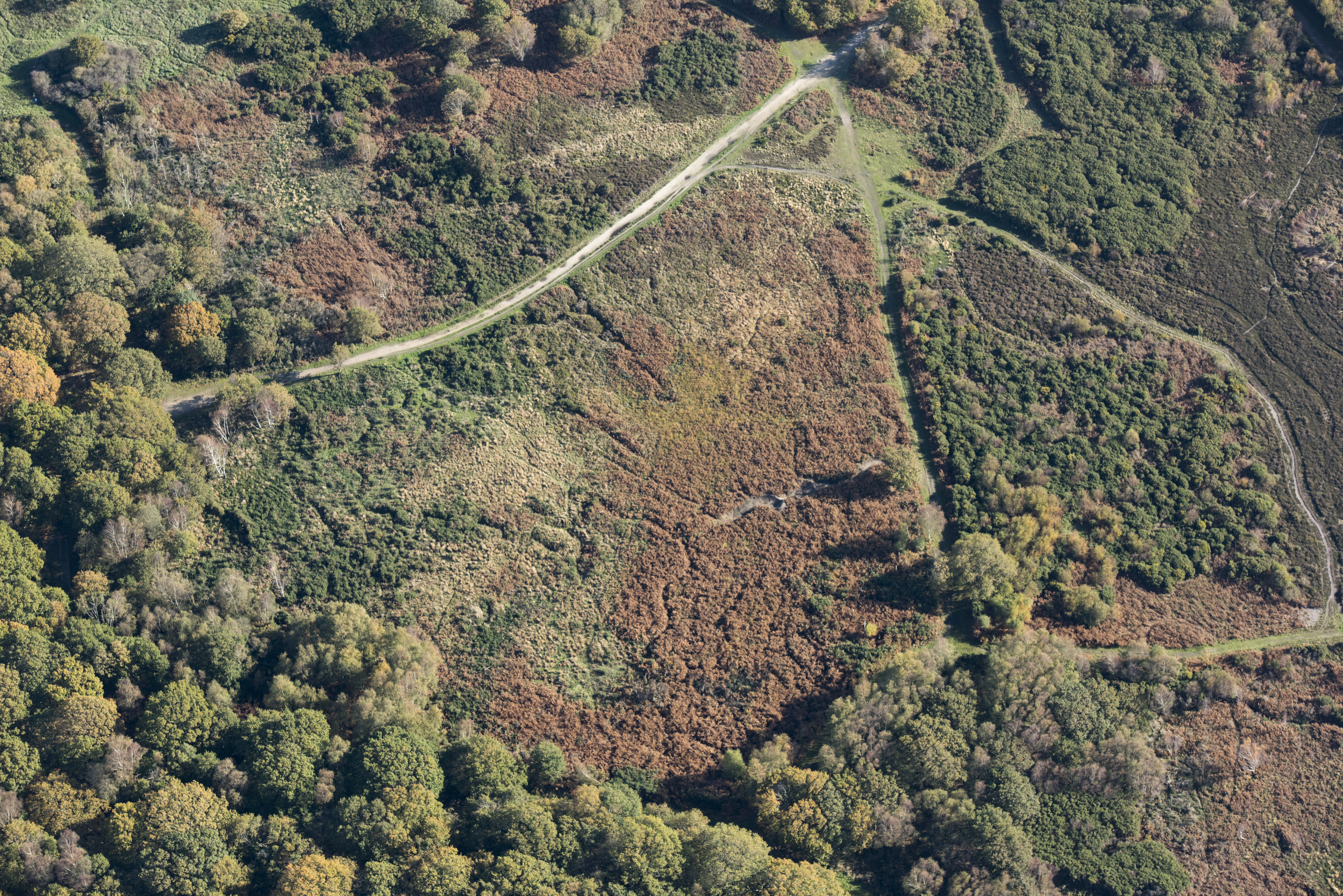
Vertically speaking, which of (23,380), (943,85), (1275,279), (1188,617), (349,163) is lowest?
(23,380)

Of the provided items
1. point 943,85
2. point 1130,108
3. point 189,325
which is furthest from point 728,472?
point 1130,108

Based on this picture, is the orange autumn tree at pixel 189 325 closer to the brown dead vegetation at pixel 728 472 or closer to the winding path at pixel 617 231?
the winding path at pixel 617 231

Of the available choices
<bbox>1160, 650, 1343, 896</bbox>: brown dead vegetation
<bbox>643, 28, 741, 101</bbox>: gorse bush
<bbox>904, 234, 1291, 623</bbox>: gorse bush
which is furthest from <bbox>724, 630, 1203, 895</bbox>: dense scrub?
<bbox>643, 28, 741, 101</bbox>: gorse bush

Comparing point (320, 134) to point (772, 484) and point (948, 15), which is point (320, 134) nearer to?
point (772, 484)

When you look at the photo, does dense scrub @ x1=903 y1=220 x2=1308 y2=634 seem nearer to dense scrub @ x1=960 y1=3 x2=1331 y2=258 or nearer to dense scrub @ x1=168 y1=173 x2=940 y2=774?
dense scrub @ x1=168 y1=173 x2=940 y2=774

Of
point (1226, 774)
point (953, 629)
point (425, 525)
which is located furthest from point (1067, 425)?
point (425, 525)

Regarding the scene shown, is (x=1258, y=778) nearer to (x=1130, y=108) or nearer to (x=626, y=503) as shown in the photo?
(x=626, y=503)

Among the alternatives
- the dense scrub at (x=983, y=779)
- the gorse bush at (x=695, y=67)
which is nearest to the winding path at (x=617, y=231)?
the gorse bush at (x=695, y=67)
